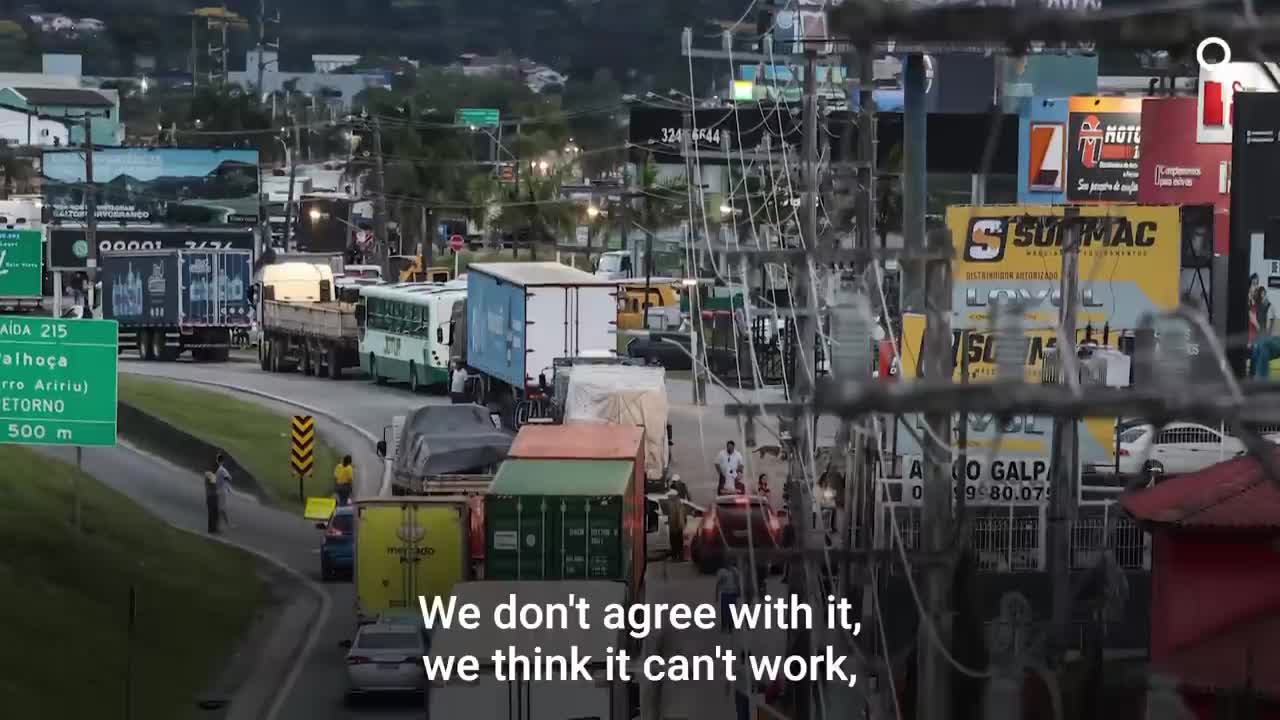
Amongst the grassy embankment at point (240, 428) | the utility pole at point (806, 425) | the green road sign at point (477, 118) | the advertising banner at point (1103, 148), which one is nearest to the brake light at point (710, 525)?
the utility pole at point (806, 425)

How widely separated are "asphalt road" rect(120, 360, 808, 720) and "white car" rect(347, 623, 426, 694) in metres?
0.29

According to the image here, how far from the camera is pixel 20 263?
45.1 metres

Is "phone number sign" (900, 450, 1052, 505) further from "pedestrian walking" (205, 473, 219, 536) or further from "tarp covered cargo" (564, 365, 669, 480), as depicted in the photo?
"pedestrian walking" (205, 473, 219, 536)

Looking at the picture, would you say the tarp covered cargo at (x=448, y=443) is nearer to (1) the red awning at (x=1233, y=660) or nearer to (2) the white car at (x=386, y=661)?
(2) the white car at (x=386, y=661)

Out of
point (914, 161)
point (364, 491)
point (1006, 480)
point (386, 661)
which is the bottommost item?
point (386, 661)

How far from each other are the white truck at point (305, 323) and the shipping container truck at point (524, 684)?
40.7 meters

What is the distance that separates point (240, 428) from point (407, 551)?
22.3m

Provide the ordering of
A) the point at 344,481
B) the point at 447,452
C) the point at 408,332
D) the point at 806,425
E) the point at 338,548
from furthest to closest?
the point at 408,332, the point at 344,481, the point at 447,452, the point at 338,548, the point at 806,425

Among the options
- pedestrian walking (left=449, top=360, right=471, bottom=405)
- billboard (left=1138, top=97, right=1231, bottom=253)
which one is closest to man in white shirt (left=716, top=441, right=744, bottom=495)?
billboard (left=1138, top=97, right=1231, bottom=253)

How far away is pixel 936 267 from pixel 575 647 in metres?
8.42

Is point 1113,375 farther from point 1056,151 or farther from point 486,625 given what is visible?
point 1056,151

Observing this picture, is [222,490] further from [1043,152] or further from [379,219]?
[379,219]

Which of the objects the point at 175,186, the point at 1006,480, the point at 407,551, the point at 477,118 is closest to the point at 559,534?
the point at 407,551

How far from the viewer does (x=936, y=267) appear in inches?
592
